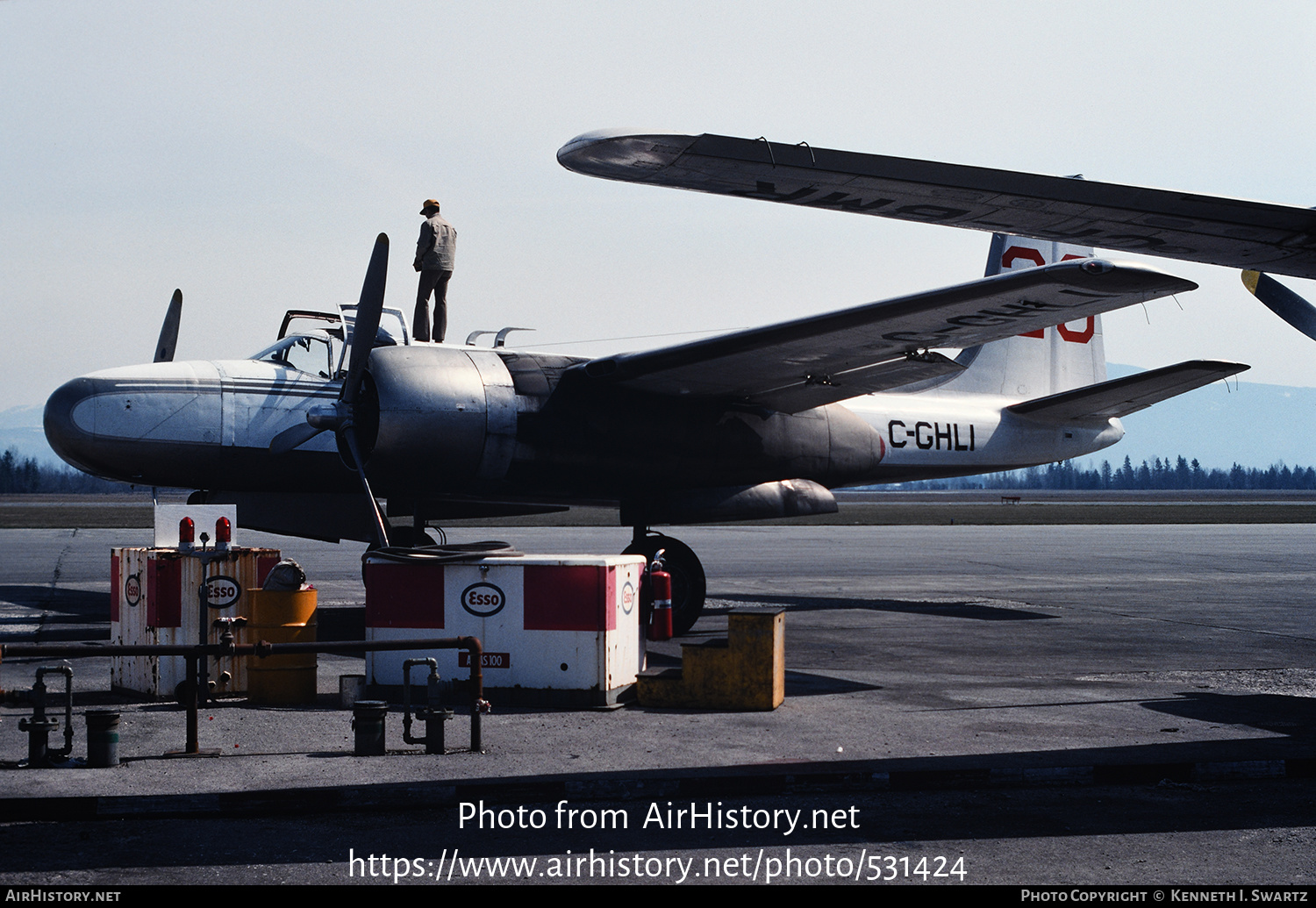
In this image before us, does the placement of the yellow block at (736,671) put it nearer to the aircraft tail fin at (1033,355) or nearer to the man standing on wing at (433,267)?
the man standing on wing at (433,267)

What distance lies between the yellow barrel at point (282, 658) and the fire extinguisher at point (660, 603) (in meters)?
3.07

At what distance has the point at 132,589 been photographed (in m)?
9.92

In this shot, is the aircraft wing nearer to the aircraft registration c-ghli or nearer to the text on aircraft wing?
the aircraft registration c-ghli

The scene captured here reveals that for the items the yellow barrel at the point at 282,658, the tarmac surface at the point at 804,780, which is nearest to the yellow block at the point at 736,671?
the tarmac surface at the point at 804,780

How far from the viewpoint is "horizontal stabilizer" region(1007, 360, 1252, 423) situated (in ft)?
47.3

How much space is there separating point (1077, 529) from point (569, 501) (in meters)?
37.7

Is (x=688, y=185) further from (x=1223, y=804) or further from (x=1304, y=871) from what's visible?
(x=1223, y=804)

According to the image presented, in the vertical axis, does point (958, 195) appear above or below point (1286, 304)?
above

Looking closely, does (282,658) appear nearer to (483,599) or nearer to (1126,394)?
(483,599)

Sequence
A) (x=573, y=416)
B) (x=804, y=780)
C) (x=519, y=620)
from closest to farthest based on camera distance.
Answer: (x=804, y=780) < (x=519, y=620) < (x=573, y=416)

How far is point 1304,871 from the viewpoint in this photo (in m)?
5.02

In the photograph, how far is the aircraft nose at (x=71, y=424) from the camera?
43.7 ft

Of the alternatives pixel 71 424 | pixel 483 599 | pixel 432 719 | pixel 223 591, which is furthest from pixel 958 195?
pixel 71 424

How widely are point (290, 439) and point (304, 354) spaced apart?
1341 millimetres
